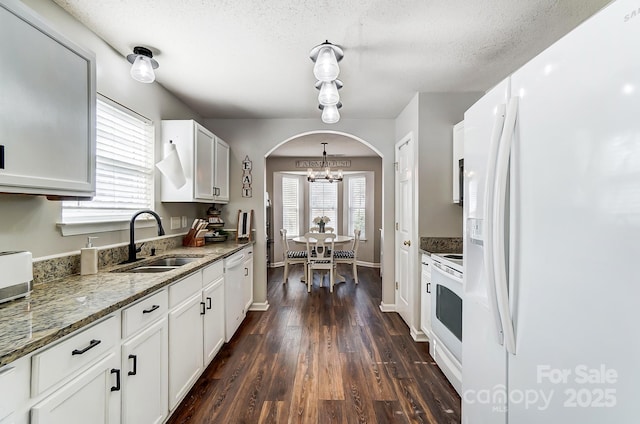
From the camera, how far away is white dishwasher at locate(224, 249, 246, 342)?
2697 millimetres

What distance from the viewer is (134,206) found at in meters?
A: 2.38

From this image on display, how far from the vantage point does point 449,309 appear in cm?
212

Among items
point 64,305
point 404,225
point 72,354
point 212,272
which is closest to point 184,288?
point 212,272

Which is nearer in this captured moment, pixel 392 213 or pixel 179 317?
pixel 179 317

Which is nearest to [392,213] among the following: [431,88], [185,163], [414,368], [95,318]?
[431,88]

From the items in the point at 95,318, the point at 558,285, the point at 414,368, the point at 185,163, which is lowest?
the point at 414,368

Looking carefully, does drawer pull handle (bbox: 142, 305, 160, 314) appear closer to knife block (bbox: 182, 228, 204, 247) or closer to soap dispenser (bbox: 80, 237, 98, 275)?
soap dispenser (bbox: 80, 237, 98, 275)

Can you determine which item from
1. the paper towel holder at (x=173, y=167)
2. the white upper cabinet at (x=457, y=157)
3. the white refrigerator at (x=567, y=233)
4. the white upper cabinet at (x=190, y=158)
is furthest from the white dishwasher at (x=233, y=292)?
the white upper cabinet at (x=457, y=157)

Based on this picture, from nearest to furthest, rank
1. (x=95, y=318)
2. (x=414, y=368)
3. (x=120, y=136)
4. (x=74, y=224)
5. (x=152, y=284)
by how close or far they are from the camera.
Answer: (x=95, y=318) → (x=152, y=284) → (x=74, y=224) → (x=120, y=136) → (x=414, y=368)

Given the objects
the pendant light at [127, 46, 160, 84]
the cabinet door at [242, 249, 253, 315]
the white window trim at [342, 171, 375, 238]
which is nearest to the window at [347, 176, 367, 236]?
the white window trim at [342, 171, 375, 238]

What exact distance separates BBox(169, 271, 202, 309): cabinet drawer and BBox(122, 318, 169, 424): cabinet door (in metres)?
0.14

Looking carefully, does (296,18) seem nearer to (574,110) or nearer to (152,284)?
(574,110)

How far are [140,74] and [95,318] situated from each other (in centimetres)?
165
